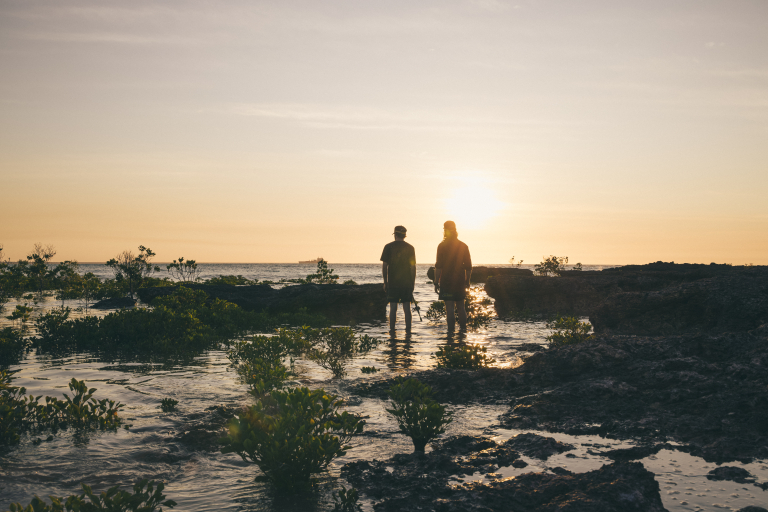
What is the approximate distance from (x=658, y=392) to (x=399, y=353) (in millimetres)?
5174

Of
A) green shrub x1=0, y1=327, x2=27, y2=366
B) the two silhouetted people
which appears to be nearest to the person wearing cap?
the two silhouetted people

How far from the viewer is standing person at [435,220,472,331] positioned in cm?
1210

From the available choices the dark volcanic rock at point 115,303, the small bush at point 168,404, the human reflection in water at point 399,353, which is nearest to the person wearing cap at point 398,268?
the human reflection in water at point 399,353

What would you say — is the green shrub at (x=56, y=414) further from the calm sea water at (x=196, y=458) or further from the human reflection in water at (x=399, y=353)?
the human reflection in water at (x=399, y=353)

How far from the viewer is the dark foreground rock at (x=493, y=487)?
115 inches

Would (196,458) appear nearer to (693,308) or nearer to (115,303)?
(693,308)

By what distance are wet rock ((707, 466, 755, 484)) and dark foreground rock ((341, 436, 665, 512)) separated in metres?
0.59

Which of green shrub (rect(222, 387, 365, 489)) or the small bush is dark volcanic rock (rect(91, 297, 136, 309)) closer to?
the small bush

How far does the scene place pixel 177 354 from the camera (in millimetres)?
9508

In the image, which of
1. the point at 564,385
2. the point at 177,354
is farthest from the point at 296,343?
the point at 564,385

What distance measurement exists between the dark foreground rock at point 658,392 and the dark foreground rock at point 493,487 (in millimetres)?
1081

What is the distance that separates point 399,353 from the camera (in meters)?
9.49

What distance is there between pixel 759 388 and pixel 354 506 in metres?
4.19

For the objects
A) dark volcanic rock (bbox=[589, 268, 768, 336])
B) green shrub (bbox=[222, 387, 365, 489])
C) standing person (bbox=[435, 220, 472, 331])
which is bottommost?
green shrub (bbox=[222, 387, 365, 489])
